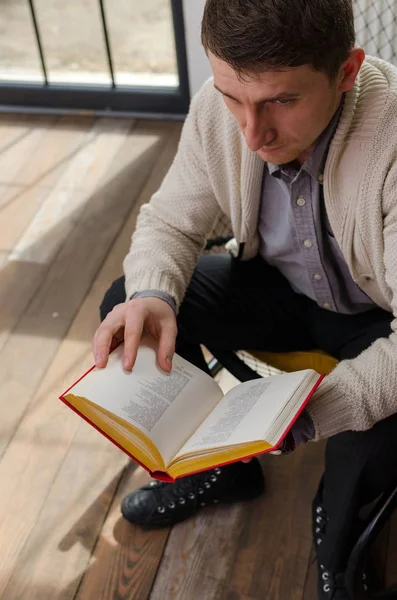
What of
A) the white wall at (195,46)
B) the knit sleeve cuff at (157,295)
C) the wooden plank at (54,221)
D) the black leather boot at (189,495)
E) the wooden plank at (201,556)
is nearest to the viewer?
the knit sleeve cuff at (157,295)

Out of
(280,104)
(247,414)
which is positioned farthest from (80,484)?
(280,104)

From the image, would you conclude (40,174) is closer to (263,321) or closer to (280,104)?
(263,321)

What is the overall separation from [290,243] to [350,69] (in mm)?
367

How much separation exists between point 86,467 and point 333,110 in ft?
3.11

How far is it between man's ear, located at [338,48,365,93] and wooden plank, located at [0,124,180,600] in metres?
0.94

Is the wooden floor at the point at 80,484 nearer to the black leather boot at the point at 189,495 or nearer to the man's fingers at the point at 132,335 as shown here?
the black leather boot at the point at 189,495

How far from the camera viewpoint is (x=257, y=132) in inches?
42.9

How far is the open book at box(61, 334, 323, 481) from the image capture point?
103cm

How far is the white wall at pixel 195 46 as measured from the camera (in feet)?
8.07

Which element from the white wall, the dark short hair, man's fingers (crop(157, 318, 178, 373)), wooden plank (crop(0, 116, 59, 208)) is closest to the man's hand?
man's fingers (crop(157, 318, 178, 373))

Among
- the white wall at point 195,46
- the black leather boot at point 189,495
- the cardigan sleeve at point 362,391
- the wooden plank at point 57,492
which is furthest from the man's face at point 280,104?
the white wall at point 195,46

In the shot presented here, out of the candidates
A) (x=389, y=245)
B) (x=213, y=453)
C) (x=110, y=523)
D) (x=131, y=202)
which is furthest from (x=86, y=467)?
(x=131, y=202)

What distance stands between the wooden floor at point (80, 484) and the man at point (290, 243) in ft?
0.23

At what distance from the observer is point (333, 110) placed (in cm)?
113
